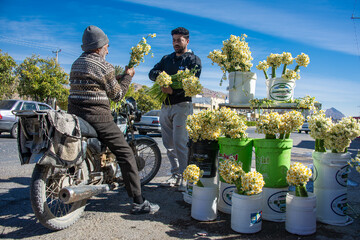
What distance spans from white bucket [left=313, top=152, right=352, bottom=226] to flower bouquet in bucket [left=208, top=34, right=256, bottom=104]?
1.28 meters

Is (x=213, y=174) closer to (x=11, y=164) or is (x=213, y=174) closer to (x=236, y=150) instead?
(x=236, y=150)

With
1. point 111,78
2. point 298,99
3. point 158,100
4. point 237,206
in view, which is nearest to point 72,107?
point 111,78

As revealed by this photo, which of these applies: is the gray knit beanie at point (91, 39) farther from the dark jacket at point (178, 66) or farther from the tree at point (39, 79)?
the tree at point (39, 79)

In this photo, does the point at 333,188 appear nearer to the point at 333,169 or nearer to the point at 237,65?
the point at 333,169

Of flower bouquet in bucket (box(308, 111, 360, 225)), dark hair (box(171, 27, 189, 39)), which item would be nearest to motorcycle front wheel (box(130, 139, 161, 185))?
dark hair (box(171, 27, 189, 39))

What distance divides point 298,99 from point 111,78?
234 centimetres

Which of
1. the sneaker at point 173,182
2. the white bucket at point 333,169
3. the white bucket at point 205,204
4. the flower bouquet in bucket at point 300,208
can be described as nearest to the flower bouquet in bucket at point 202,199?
the white bucket at point 205,204

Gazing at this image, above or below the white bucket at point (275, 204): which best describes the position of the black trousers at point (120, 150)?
above

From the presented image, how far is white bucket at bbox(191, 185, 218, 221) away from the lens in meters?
3.15

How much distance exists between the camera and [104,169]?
3.52 meters

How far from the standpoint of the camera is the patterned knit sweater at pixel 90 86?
2930 mm

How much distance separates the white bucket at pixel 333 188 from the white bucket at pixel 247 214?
82 cm

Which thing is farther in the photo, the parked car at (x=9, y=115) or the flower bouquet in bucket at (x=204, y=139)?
the parked car at (x=9, y=115)

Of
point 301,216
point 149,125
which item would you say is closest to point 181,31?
point 301,216
